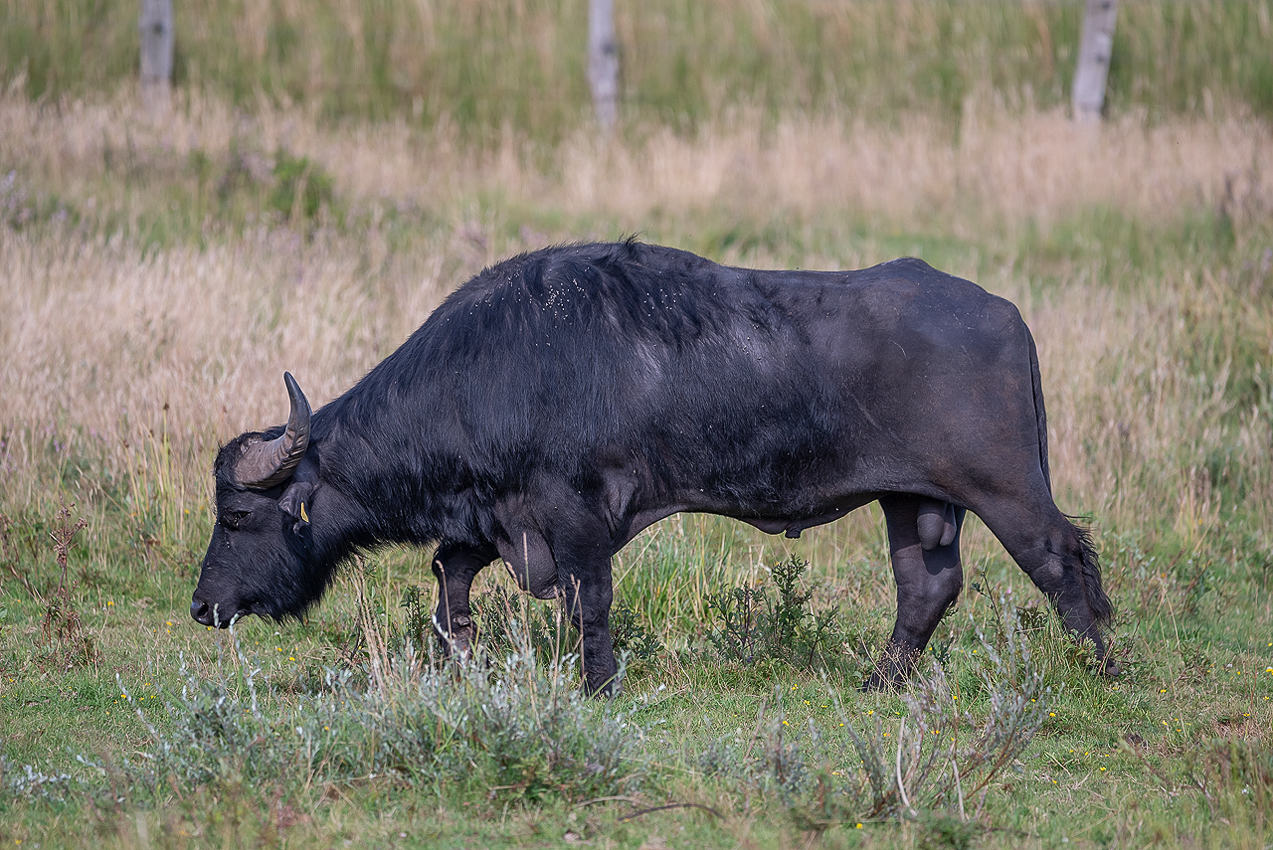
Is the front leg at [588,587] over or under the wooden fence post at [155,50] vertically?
under

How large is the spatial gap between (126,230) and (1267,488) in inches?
403

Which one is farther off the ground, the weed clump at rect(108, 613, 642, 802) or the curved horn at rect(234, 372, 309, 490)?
the curved horn at rect(234, 372, 309, 490)

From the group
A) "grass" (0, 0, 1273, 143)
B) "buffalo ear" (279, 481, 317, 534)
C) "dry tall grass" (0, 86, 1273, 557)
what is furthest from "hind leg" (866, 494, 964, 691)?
"grass" (0, 0, 1273, 143)

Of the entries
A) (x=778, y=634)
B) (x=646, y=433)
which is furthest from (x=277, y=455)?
(x=778, y=634)

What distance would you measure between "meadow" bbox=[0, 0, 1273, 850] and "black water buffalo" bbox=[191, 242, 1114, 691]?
1.56 ft

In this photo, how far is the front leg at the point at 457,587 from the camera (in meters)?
6.00

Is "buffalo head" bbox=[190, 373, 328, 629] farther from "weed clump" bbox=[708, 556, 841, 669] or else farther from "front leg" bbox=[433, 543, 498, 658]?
"weed clump" bbox=[708, 556, 841, 669]

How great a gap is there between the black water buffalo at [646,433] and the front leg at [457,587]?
248 millimetres

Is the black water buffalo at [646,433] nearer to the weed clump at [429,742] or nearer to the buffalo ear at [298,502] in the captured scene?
the buffalo ear at [298,502]

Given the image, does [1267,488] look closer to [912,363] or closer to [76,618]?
[912,363]

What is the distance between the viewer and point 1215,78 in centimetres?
1784

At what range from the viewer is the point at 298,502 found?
5.64m

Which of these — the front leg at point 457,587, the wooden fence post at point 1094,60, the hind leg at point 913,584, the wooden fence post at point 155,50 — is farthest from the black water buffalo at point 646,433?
the wooden fence post at point 1094,60

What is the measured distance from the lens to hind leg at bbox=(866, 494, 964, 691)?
600 cm
